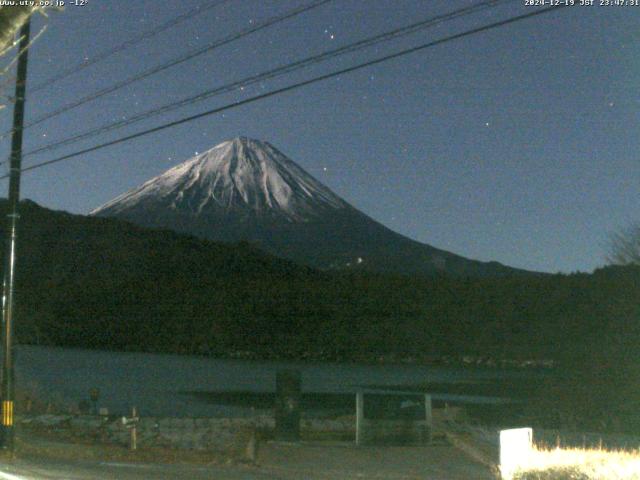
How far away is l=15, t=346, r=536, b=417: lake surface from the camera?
3011 centimetres

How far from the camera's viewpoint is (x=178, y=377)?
40.6m

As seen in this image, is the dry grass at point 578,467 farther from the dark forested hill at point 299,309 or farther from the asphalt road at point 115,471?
the dark forested hill at point 299,309

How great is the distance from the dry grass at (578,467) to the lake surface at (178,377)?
15805mm

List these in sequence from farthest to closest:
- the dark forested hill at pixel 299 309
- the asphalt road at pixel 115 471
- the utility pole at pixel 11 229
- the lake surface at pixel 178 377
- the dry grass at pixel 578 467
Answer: the dark forested hill at pixel 299 309
the lake surface at pixel 178 377
the utility pole at pixel 11 229
the asphalt road at pixel 115 471
the dry grass at pixel 578 467

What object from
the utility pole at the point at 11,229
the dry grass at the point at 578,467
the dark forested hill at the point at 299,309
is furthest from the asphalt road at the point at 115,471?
the dark forested hill at the point at 299,309

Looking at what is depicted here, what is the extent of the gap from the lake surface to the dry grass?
622 inches

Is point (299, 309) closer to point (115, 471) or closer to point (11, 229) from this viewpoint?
point (11, 229)

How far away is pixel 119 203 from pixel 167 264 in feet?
264

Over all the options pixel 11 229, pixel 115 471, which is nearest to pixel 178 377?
pixel 11 229

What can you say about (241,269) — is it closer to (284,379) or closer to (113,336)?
(113,336)

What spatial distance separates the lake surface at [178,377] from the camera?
1185 inches

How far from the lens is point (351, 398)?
3275cm

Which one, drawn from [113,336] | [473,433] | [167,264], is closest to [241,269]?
[167,264]

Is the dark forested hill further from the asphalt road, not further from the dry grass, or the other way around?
the dry grass
